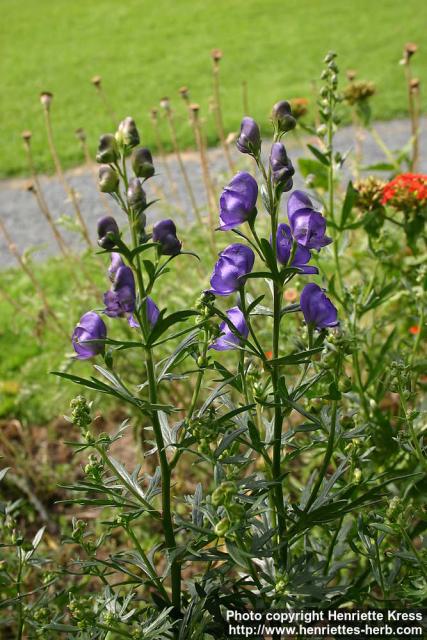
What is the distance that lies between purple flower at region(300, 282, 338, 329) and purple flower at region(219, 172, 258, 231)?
169 mm

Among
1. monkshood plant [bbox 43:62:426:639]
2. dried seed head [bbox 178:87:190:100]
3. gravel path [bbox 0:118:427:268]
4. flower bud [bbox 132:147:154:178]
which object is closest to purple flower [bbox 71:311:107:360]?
monkshood plant [bbox 43:62:426:639]

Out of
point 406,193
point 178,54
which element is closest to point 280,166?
point 406,193

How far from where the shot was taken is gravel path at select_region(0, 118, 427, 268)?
568cm

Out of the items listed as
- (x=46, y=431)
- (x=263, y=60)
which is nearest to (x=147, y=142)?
(x=263, y=60)

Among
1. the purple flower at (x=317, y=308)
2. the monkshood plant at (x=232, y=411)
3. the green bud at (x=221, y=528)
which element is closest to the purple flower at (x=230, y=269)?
the monkshood plant at (x=232, y=411)

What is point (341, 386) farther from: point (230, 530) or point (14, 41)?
point (14, 41)

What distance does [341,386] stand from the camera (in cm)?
134

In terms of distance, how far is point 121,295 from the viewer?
1.20 meters

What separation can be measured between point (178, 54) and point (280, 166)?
31.1 feet

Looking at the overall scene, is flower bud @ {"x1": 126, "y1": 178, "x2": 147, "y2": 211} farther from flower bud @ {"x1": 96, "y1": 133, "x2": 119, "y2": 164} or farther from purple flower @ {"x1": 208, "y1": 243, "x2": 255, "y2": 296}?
purple flower @ {"x1": 208, "y1": 243, "x2": 255, "y2": 296}

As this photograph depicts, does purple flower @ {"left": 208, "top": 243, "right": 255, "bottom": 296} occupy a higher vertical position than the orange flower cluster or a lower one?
higher

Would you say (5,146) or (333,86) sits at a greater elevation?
(333,86)

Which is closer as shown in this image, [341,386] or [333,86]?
[341,386]

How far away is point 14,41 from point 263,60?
4.80 metres
